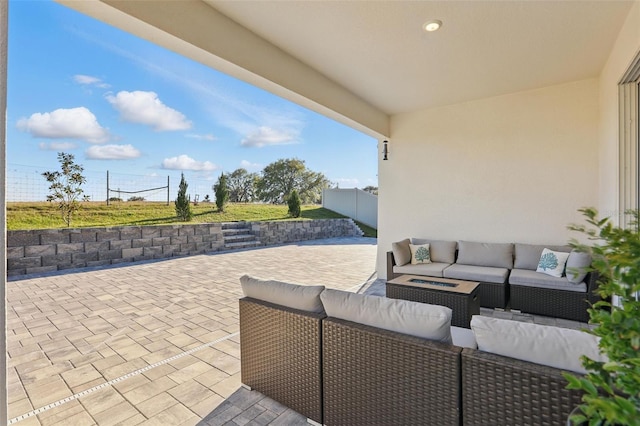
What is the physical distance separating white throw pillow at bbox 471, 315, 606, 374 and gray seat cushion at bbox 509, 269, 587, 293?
3.13 meters

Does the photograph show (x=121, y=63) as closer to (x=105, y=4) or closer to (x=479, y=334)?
(x=105, y=4)

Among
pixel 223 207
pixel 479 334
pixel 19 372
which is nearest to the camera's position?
pixel 479 334

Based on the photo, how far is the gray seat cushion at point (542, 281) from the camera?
3.84 meters

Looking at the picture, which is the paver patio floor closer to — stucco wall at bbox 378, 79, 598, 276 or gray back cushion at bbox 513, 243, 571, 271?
stucco wall at bbox 378, 79, 598, 276

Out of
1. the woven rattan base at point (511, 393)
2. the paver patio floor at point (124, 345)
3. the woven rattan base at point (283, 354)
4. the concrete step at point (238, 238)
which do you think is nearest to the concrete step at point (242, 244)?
the concrete step at point (238, 238)

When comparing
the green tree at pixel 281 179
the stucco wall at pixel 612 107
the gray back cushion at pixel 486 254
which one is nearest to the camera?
the stucco wall at pixel 612 107


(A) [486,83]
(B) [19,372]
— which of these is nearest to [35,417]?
(B) [19,372]

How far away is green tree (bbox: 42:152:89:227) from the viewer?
25.8 ft

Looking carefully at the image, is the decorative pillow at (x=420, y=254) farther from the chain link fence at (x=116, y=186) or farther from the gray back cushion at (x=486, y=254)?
the chain link fence at (x=116, y=186)

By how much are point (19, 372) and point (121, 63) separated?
10.5 m

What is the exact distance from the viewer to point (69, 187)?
8062mm

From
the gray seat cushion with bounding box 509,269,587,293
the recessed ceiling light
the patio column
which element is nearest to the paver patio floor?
the patio column

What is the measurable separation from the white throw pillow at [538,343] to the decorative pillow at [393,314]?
18 cm

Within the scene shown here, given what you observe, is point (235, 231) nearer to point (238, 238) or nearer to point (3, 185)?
point (238, 238)
